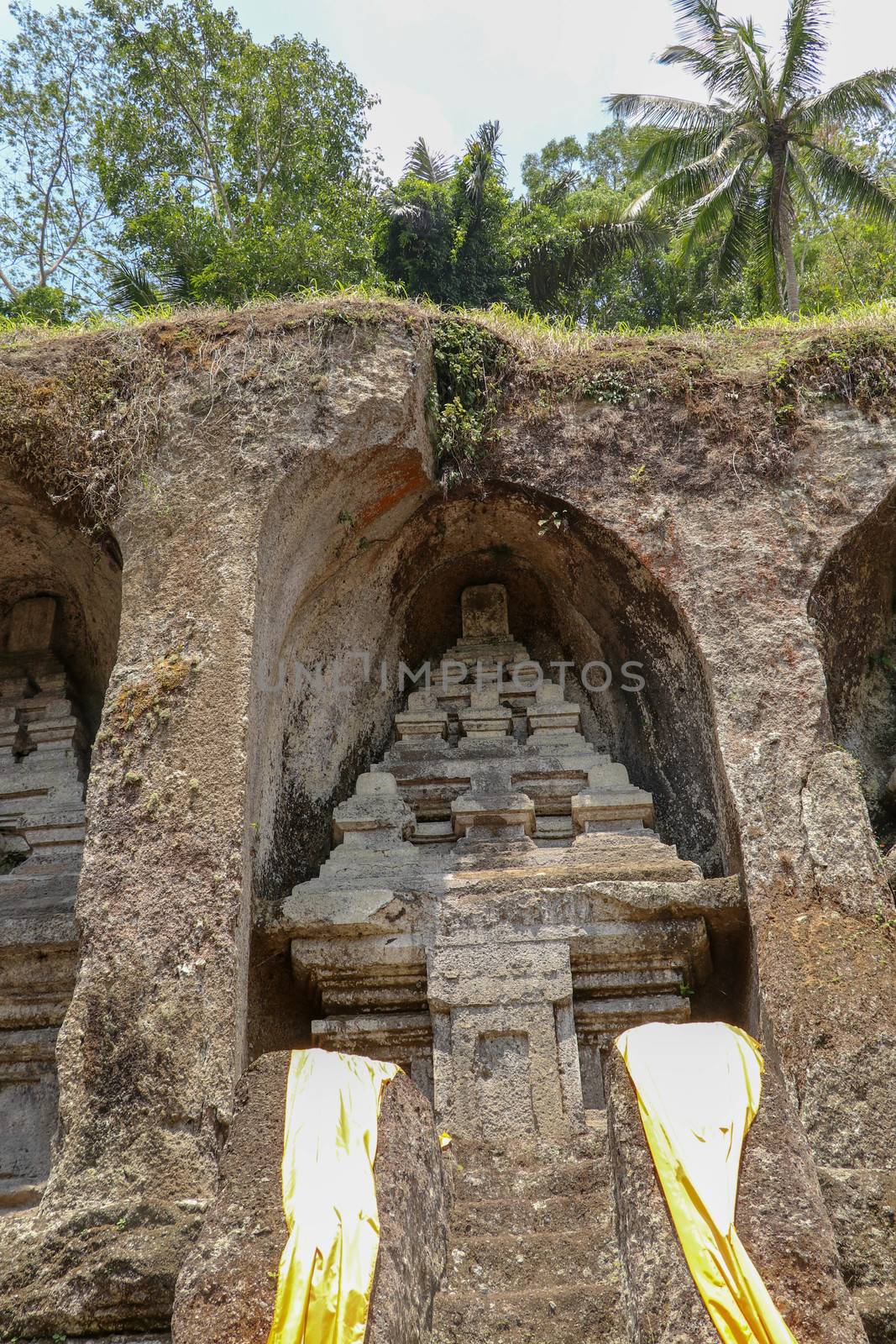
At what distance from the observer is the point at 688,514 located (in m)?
5.57

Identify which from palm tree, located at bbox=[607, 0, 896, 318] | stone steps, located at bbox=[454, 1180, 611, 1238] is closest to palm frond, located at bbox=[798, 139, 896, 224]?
palm tree, located at bbox=[607, 0, 896, 318]

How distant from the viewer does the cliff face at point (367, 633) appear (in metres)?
4.07

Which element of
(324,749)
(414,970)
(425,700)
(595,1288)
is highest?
(425,700)

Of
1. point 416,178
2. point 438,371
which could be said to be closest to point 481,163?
point 416,178

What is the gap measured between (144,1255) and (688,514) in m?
4.08

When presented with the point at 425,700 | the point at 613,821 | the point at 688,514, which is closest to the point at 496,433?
the point at 688,514

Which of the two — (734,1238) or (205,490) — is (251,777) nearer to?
(205,490)

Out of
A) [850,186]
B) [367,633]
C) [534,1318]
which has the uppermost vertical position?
[850,186]

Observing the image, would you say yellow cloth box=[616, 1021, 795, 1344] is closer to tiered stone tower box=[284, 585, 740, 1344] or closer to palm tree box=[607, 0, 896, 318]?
tiered stone tower box=[284, 585, 740, 1344]

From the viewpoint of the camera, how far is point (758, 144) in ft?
53.1

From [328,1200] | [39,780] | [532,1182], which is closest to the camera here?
[328,1200]

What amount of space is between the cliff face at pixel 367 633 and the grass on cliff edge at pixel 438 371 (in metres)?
0.02

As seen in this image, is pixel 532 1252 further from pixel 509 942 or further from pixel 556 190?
pixel 556 190

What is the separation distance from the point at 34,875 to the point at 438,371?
141 inches
